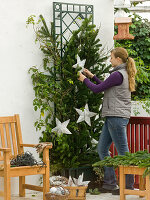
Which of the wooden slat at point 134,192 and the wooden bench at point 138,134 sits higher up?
the wooden bench at point 138,134

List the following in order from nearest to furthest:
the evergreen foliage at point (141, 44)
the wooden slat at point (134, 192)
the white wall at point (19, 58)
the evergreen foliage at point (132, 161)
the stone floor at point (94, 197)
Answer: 1. the evergreen foliage at point (132, 161)
2. the wooden slat at point (134, 192)
3. the stone floor at point (94, 197)
4. the white wall at point (19, 58)
5. the evergreen foliage at point (141, 44)

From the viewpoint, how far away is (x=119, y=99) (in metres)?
5.18

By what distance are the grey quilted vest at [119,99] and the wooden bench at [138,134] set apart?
53 centimetres

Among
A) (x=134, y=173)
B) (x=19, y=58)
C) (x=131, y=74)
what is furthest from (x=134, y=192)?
(x=19, y=58)

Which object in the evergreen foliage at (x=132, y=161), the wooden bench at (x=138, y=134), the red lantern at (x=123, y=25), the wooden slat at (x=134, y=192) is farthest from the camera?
the red lantern at (x=123, y=25)

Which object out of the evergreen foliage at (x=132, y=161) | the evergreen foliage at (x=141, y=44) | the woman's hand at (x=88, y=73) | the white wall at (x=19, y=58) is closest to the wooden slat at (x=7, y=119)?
the white wall at (x=19, y=58)

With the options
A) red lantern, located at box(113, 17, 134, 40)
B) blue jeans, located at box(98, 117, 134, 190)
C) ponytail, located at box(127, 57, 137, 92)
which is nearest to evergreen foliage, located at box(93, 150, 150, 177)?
blue jeans, located at box(98, 117, 134, 190)

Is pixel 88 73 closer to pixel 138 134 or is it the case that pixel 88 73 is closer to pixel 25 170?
pixel 138 134

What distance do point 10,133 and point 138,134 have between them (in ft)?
5.23

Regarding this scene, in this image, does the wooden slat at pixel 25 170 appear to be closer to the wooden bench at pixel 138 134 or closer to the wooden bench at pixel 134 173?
the wooden bench at pixel 134 173

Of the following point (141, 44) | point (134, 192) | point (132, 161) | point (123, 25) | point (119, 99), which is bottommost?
point (134, 192)

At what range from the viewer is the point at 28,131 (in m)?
5.58

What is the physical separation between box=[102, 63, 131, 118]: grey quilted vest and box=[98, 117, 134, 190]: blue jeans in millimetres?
73

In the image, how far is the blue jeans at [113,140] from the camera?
516 centimetres
